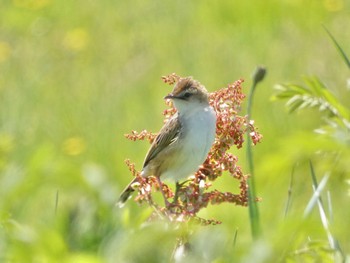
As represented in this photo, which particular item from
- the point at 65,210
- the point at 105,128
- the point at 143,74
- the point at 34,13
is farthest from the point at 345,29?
the point at 65,210

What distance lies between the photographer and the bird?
4430mm

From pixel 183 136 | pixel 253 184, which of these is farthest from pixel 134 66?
Result: pixel 253 184

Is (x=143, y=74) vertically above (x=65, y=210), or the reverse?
(x=143, y=74)

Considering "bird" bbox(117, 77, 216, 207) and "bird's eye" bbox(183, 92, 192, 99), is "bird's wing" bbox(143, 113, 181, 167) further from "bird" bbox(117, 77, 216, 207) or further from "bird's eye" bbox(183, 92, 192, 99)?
"bird's eye" bbox(183, 92, 192, 99)

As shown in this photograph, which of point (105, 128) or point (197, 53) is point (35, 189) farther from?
point (197, 53)

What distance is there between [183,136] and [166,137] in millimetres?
83

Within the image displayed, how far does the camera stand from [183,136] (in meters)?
4.94

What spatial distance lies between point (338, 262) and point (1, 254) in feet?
2.58

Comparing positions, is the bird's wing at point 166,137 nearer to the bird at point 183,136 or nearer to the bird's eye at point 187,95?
the bird at point 183,136

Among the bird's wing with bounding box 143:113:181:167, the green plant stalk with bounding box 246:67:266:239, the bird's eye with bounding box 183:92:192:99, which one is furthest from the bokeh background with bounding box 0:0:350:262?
the green plant stalk with bounding box 246:67:266:239

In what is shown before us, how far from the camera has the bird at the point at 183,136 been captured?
4430 millimetres

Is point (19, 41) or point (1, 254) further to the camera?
point (19, 41)

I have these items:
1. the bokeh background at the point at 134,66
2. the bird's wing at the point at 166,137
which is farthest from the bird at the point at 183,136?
the bokeh background at the point at 134,66

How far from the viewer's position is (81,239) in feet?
4.82
